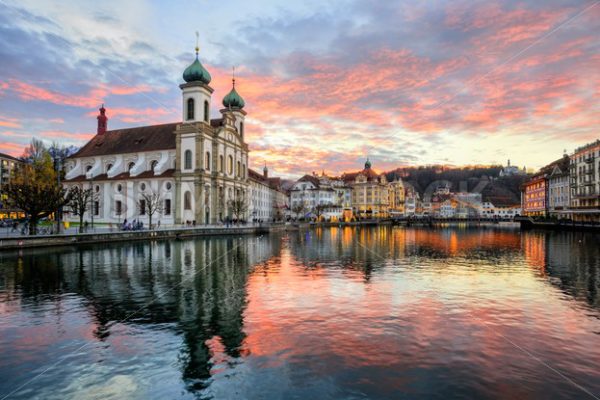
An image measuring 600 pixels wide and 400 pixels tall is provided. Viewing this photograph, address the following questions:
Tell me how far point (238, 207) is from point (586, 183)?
69.8 metres

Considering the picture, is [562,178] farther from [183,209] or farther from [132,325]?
[132,325]

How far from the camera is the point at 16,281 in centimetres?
1991

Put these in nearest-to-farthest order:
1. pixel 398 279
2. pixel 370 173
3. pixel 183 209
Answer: pixel 398 279 < pixel 183 209 < pixel 370 173

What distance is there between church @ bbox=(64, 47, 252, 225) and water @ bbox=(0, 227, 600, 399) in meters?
49.8

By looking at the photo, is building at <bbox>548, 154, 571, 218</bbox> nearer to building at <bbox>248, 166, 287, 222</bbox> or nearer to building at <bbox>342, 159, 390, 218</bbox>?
building at <bbox>342, 159, 390, 218</bbox>

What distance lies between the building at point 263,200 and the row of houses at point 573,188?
65490mm

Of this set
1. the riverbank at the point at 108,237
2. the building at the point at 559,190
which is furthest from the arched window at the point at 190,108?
the building at the point at 559,190

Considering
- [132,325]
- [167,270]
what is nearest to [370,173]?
[167,270]

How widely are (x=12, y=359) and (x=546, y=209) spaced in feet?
403

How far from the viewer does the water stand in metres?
8.52

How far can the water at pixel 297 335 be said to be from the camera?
27.9 ft

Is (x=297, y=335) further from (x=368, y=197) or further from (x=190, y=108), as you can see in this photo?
(x=368, y=197)

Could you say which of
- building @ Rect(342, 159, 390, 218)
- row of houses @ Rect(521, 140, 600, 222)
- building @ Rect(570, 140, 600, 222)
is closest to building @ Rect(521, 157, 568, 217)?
row of houses @ Rect(521, 140, 600, 222)

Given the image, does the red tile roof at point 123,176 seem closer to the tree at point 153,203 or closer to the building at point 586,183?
the tree at point 153,203
